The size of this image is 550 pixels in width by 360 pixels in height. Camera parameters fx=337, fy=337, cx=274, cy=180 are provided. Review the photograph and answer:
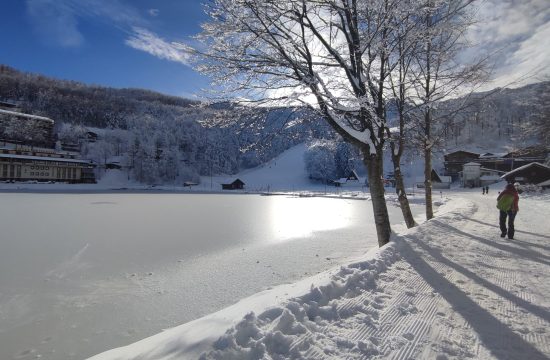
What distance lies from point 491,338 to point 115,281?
739 cm

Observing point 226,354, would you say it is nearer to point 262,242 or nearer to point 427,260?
point 427,260

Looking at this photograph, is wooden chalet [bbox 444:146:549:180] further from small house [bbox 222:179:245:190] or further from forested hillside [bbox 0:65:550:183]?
small house [bbox 222:179:245:190]

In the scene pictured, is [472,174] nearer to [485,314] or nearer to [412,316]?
[485,314]

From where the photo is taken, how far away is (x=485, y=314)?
4.16 metres

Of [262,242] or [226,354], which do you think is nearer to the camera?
[226,354]

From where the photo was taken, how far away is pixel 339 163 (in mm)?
95562

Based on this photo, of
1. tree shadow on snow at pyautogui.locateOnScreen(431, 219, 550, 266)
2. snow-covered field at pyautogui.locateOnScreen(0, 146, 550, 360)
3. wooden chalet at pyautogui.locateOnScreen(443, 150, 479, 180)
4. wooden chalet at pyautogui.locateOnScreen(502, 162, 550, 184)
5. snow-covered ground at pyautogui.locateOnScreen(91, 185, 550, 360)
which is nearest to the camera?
snow-covered ground at pyautogui.locateOnScreen(91, 185, 550, 360)

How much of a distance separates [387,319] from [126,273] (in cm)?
682

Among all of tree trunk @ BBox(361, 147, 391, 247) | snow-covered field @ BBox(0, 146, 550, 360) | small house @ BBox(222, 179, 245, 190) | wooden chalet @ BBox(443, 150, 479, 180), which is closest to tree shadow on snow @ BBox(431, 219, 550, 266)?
snow-covered field @ BBox(0, 146, 550, 360)

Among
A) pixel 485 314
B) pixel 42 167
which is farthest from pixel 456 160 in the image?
pixel 42 167

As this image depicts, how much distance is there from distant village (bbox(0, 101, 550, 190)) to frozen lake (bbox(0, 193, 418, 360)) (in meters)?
55.0

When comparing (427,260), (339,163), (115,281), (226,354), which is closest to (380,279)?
(427,260)

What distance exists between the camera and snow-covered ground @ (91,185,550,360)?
3203mm

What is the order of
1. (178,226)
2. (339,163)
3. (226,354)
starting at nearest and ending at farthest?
1. (226,354)
2. (178,226)
3. (339,163)
